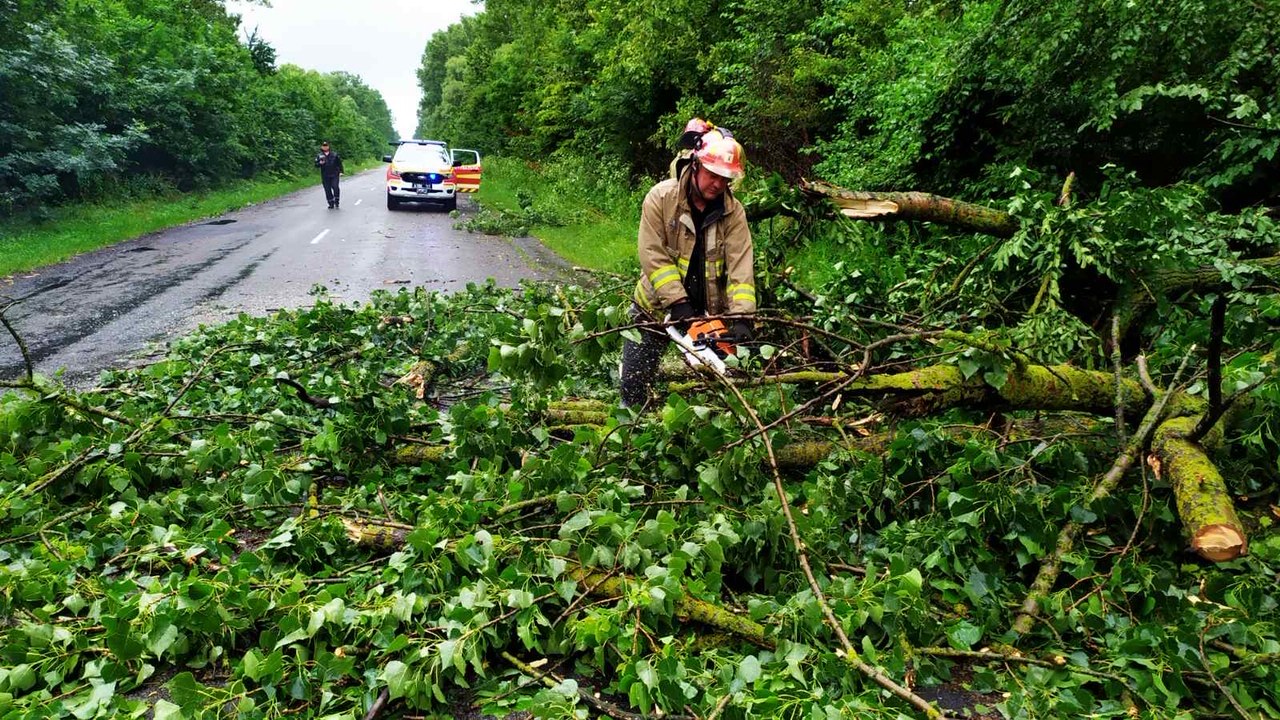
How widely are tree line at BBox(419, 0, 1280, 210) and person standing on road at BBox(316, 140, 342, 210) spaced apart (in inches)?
361

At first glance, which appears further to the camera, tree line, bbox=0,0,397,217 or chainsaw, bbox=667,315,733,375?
tree line, bbox=0,0,397,217

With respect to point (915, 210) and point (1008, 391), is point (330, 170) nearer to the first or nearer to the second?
point (915, 210)

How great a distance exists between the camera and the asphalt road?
6527 millimetres

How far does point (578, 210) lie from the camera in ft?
50.6

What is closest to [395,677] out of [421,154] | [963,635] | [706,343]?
[963,635]

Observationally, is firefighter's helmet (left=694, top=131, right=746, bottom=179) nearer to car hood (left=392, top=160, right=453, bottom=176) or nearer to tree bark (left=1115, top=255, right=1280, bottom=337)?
tree bark (left=1115, top=255, right=1280, bottom=337)

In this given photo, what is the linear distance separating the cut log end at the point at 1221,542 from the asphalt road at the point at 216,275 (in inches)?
252

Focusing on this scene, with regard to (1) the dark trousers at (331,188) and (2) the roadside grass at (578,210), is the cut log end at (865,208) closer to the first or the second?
(2) the roadside grass at (578,210)

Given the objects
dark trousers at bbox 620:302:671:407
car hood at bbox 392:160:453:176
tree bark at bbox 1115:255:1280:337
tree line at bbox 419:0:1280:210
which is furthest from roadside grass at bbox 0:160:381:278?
tree bark at bbox 1115:255:1280:337

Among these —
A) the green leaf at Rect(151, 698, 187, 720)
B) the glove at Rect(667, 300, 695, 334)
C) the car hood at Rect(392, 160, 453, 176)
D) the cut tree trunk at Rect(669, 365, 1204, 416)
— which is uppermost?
the car hood at Rect(392, 160, 453, 176)

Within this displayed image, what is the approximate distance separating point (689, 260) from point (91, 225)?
46.8ft

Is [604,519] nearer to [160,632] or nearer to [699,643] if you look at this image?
[699,643]

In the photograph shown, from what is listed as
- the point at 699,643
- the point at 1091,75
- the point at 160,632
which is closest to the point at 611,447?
the point at 699,643

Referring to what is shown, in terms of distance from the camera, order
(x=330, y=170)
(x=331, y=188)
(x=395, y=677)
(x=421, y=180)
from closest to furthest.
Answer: (x=395, y=677) < (x=421, y=180) < (x=330, y=170) < (x=331, y=188)
